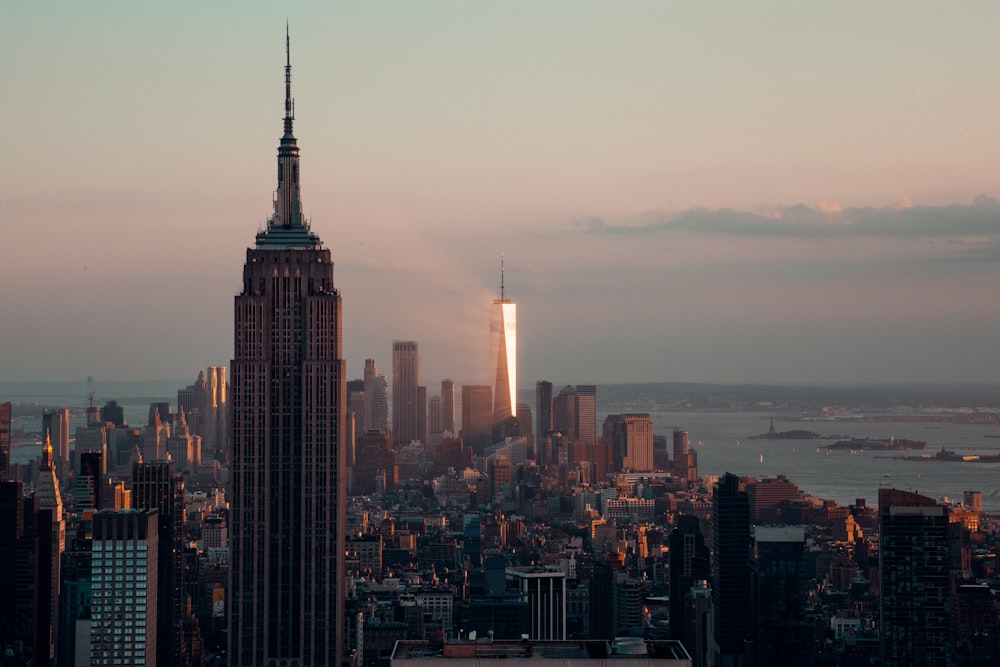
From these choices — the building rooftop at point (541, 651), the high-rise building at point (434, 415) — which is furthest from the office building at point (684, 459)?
the building rooftop at point (541, 651)

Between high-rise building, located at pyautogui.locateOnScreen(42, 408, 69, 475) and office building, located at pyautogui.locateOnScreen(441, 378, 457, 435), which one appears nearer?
high-rise building, located at pyautogui.locateOnScreen(42, 408, 69, 475)

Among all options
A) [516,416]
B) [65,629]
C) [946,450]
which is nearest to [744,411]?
[946,450]

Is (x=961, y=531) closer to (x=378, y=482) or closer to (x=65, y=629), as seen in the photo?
(x=65, y=629)

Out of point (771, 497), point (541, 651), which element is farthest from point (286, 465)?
point (771, 497)

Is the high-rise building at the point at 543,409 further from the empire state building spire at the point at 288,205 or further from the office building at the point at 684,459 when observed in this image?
the empire state building spire at the point at 288,205

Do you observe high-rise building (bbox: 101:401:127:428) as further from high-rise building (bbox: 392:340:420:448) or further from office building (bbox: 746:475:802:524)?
office building (bbox: 746:475:802:524)

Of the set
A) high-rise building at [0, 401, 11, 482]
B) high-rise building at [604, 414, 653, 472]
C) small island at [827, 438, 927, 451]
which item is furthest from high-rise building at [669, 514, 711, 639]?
high-rise building at [0, 401, 11, 482]
